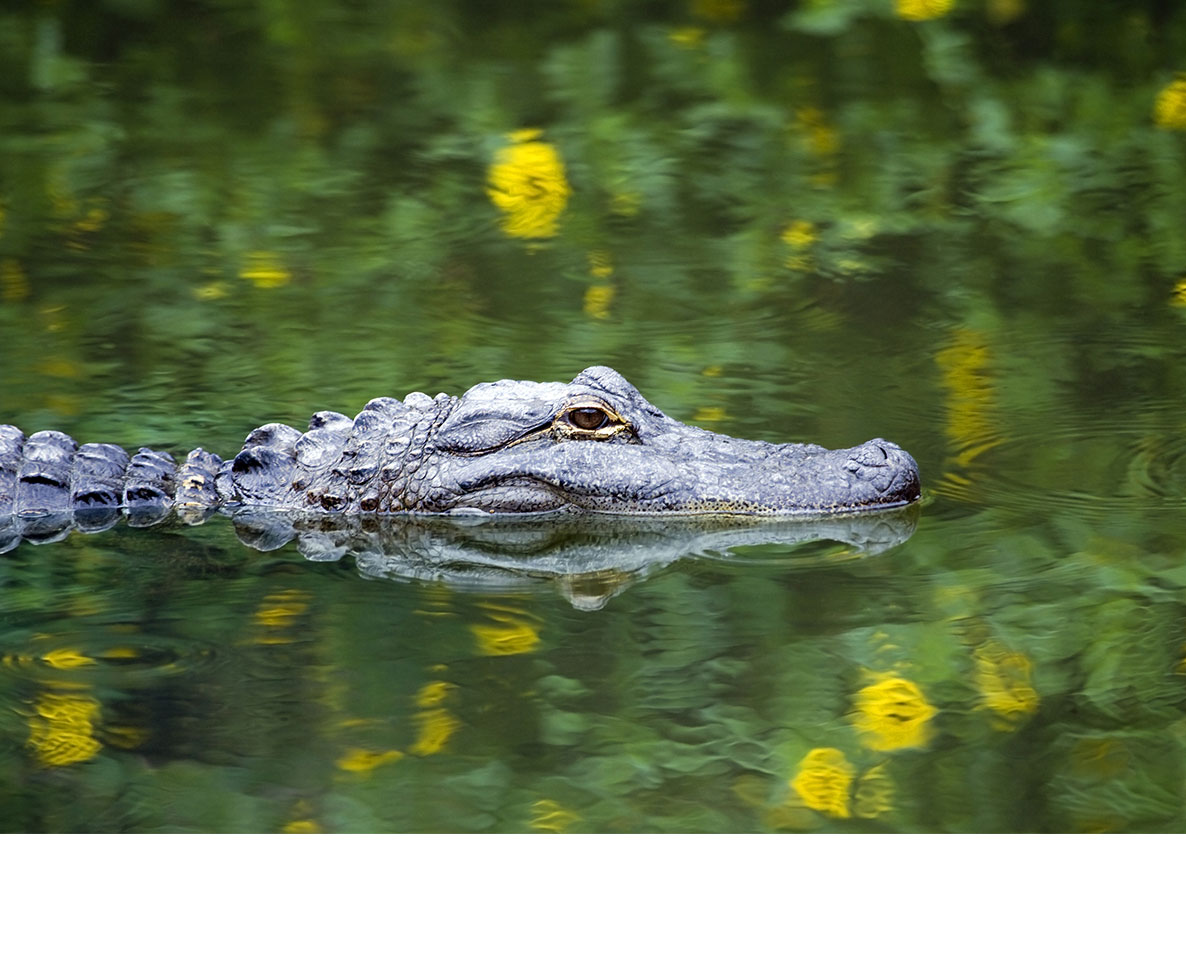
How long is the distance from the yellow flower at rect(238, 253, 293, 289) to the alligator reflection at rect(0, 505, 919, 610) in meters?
2.80

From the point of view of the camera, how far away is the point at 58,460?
6.41 meters

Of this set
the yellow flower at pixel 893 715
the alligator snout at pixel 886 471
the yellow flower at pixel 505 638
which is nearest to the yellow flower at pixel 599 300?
the alligator snout at pixel 886 471

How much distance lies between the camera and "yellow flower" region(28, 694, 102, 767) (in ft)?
13.0

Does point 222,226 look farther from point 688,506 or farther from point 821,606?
point 821,606

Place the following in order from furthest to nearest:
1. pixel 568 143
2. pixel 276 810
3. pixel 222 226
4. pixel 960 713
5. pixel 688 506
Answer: pixel 568 143 < pixel 222 226 < pixel 688 506 < pixel 960 713 < pixel 276 810

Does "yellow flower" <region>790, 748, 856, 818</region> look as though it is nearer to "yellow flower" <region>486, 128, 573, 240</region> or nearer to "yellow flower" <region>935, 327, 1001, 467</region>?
"yellow flower" <region>935, 327, 1001, 467</region>

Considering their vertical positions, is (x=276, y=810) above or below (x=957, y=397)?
above

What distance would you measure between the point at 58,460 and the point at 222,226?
3473mm

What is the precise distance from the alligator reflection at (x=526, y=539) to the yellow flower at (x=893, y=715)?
109 centimetres

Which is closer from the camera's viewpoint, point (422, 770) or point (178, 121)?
point (422, 770)

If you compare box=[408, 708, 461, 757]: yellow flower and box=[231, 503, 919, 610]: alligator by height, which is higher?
box=[408, 708, 461, 757]: yellow flower

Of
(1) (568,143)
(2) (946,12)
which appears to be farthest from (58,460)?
(2) (946,12)

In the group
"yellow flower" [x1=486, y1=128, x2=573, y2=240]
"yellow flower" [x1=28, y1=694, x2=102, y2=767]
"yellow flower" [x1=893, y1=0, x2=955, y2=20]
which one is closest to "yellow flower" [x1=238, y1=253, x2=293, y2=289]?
"yellow flower" [x1=486, y1=128, x2=573, y2=240]

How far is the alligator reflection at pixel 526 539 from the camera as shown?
538 cm
